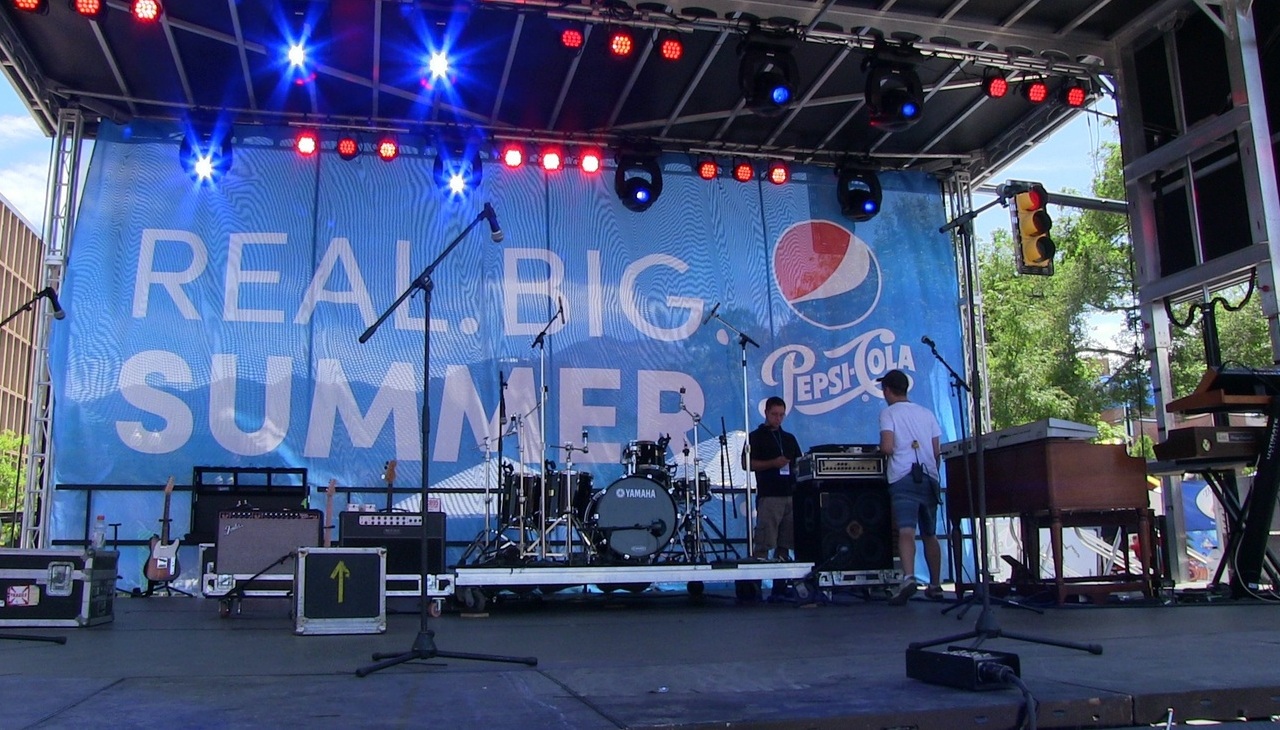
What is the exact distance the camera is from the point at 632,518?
7449 millimetres

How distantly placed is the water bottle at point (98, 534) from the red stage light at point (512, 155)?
4.98 m

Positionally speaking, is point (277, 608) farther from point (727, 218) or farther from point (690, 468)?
point (727, 218)

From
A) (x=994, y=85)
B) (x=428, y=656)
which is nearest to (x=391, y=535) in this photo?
(x=428, y=656)

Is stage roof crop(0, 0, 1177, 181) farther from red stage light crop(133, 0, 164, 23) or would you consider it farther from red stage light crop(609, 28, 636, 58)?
red stage light crop(133, 0, 164, 23)

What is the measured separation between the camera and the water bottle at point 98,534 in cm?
814

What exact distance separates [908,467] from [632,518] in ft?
6.70

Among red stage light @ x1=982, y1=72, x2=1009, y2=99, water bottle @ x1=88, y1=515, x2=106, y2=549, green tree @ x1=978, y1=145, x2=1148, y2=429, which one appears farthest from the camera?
green tree @ x1=978, y1=145, x2=1148, y2=429

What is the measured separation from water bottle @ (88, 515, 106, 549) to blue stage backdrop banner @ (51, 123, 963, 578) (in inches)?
5.9

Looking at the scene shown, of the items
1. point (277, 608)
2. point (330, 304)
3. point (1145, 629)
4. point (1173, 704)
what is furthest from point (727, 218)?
point (1173, 704)

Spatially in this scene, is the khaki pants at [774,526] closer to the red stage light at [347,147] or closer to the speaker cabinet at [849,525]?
the speaker cabinet at [849,525]

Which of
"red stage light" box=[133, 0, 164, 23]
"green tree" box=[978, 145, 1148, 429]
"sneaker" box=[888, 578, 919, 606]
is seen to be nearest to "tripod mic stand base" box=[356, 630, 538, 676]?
"sneaker" box=[888, 578, 919, 606]

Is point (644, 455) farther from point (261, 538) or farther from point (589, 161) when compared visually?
point (589, 161)

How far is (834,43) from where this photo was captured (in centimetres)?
853

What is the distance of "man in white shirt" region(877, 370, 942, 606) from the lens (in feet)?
23.6
